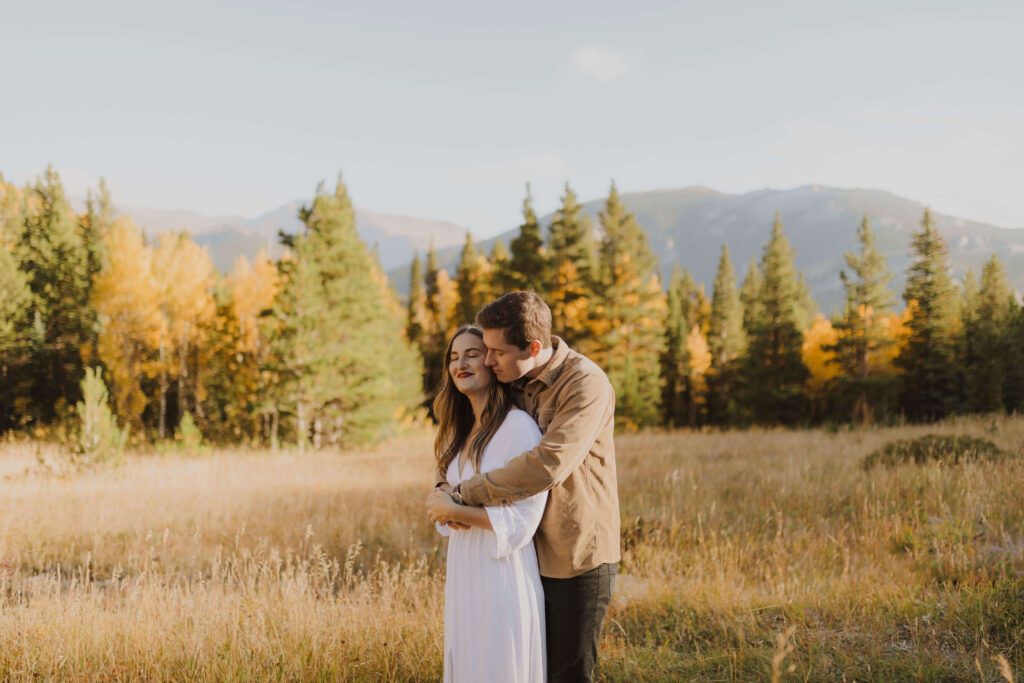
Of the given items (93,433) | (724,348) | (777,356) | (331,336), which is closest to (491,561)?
(93,433)

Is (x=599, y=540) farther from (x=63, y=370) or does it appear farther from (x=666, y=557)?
(x=63, y=370)

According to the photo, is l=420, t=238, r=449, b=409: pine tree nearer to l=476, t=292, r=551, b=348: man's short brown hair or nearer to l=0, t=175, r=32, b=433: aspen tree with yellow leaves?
l=0, t=175, r=32, b=433: aspen tree with yellow leaves

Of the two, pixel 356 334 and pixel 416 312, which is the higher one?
pixel 416 312

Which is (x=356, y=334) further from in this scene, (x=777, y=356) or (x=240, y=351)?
(x=777, y=356)

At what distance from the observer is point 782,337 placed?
31844 mm

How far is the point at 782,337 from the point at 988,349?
350 inches

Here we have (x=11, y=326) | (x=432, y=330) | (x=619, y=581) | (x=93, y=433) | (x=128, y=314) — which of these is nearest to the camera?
(x=619, y=581)

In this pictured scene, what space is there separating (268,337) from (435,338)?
26320 mm

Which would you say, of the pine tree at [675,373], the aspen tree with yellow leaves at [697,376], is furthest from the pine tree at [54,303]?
the aspen tree with yellow leaves at [697,376]

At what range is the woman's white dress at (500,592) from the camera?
7.18 feet

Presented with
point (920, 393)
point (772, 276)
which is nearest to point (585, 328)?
point (772, 276)

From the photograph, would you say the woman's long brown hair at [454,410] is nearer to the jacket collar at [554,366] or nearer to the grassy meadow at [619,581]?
the jacket collar at [554,366]

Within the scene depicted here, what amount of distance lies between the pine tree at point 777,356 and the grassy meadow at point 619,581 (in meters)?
23.0

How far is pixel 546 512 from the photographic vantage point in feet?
7.86
